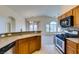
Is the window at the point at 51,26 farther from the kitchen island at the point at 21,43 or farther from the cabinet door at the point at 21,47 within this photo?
the cabinet door at the point at 21,47

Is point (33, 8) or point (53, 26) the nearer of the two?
point (33, 8)

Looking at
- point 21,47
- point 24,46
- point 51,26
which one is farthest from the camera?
point 51,26

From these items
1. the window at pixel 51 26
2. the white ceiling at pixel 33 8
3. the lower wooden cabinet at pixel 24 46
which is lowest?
the lower wooden cabinet at pixel 24 46

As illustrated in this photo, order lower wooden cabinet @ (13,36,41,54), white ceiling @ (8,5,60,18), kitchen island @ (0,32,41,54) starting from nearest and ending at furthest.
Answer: kitchen island @ (0,32,41,54)
lower wooden cabinet @ (13,36,41,54)
white ceiling @ (8,5,60,18)

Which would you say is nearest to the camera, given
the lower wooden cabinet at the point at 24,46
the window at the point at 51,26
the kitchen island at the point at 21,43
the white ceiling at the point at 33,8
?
the kitchen island at the point at 21,43

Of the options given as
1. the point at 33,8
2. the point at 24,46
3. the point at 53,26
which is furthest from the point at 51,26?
the point at 24,46

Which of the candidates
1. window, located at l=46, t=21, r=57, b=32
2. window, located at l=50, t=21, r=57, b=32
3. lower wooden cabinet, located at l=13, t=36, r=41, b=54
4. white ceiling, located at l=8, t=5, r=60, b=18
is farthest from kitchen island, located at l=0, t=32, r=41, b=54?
window, located at l=50, t=21, r=57, b=32

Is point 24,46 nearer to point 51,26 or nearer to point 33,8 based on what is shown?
point 33,8

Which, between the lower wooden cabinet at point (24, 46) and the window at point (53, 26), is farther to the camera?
the window at point (53, 26)

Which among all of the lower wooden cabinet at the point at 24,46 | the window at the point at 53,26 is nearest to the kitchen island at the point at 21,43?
the lower wooden cabinet at the point at 24,46

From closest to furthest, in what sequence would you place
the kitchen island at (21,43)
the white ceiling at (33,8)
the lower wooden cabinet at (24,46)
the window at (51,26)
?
the kitchen island at (21,43), the lower wooden cabinet at (24,46), the white ceiling at (33,8), the window at (51,26)

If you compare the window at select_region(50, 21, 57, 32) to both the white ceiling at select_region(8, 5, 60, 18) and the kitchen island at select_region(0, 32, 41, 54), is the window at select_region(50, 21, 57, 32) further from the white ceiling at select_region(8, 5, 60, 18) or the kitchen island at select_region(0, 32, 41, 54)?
the kitchen island at select_region(0, 32, 41, 54)
